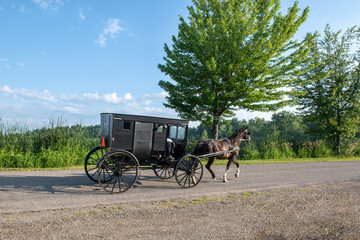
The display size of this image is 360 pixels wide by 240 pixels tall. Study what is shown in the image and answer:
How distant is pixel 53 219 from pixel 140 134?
10.9ft

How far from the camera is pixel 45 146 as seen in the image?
12.5 m

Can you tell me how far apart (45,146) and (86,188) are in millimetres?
6623

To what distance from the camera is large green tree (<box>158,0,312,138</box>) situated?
1510 centimetres

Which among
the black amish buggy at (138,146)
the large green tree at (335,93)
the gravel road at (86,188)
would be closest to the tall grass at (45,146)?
the gravel road at (86,188)

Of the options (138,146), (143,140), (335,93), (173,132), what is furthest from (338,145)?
(138,146)

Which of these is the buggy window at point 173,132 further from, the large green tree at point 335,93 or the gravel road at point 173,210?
the large green tree at point 335,93

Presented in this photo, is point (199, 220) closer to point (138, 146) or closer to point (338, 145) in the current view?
point (138, 146)

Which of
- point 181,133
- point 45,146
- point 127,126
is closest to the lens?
point 127,126

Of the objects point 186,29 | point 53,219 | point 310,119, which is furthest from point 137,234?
point 310,119

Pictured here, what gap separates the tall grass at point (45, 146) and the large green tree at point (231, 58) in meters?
6.91

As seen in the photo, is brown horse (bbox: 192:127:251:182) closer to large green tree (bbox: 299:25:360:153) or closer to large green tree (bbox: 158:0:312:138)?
large green tree (bbox: 158:0:312:138)

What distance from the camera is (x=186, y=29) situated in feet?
53.5

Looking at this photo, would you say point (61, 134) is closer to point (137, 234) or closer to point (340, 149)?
point (137, 234)

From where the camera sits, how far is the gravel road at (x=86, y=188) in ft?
19.2
